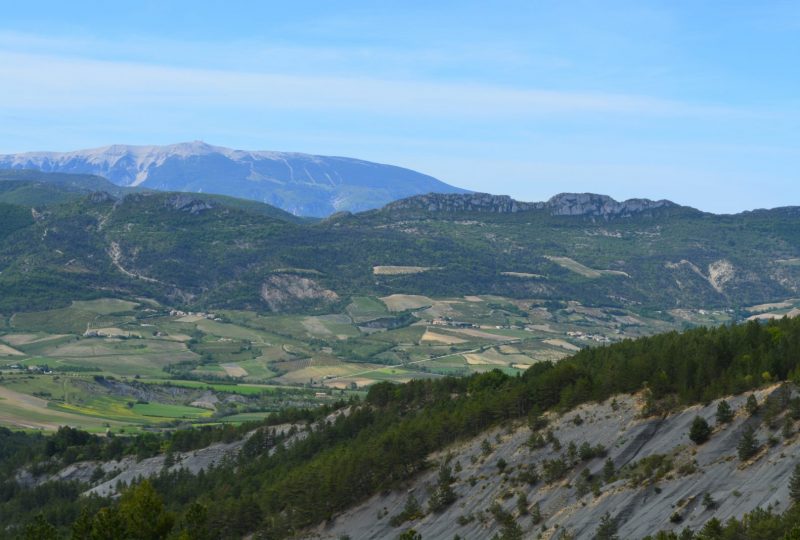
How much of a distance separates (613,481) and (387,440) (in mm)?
32018

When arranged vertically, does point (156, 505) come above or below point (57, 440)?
above

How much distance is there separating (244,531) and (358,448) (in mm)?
14088

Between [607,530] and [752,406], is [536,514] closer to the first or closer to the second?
[607,530]

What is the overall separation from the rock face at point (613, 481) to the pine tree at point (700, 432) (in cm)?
44

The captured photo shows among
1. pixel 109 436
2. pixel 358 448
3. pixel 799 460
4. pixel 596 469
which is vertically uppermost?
pixel 799 460

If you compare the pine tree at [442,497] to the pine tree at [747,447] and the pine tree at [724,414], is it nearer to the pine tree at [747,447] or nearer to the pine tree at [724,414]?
the pine tree at [724,414]

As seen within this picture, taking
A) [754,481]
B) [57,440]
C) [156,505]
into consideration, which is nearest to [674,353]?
[754,481]

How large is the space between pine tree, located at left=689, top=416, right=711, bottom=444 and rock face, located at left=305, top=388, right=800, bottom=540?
17.3 inches

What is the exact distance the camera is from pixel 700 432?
71812 mm

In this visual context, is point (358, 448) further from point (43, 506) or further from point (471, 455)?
point (43, 506)

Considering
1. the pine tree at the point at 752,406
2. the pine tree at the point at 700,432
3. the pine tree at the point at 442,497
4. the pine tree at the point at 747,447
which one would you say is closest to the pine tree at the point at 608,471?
the pine tree at the point at 700,432

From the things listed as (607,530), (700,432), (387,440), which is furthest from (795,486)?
(387,440)

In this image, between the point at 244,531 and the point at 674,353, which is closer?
the point at 674,353

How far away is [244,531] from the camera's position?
101062 mm
